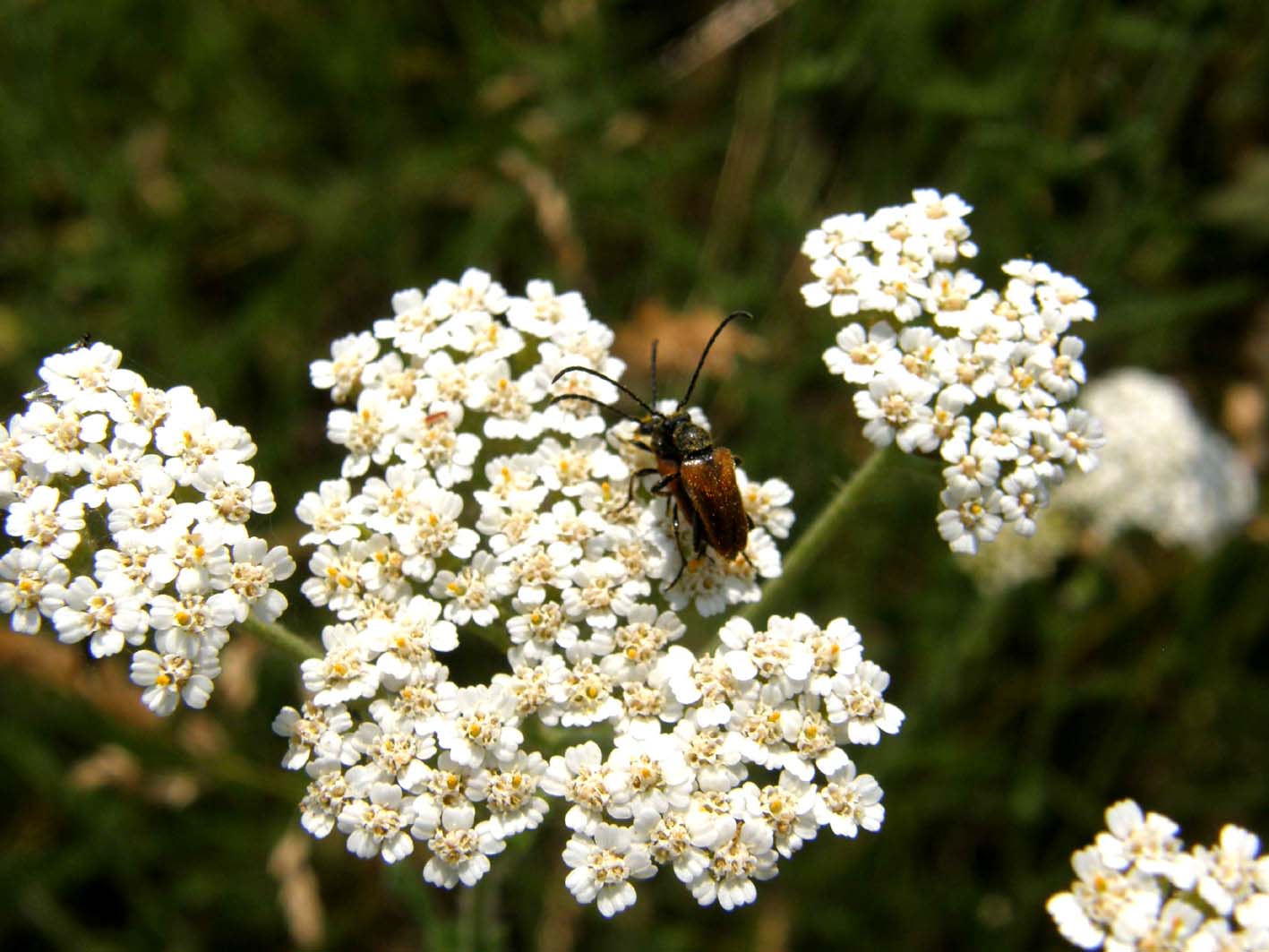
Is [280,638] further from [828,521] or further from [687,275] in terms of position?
[687,275]

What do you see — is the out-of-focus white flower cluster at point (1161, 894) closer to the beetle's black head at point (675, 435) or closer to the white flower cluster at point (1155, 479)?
the beetle's black head at point (675, 435)

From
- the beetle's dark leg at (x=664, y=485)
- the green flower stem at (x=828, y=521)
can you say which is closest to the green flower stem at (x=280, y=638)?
the beetle's dark leg at (x=664, y=485)

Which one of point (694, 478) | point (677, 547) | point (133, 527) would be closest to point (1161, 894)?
point (677, 547)

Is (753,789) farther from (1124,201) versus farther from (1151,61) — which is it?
(1151,61)

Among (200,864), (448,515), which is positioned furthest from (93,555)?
(200,864)

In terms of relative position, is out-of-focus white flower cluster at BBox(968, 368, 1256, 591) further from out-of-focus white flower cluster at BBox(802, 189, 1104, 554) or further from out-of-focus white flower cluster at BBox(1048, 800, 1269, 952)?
out-of-focus white flower cluster at BBox(1048, 800, 1269, 952)

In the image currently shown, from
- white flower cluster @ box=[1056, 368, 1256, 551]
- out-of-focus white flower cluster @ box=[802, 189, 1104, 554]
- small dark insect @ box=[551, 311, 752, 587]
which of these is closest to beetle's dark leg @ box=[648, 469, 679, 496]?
small dark insect @ box=[551, 311, 752, 587]
